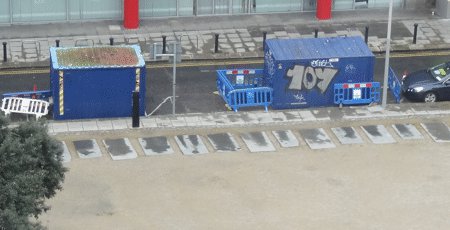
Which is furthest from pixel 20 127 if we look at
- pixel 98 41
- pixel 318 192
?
pixel 98 41

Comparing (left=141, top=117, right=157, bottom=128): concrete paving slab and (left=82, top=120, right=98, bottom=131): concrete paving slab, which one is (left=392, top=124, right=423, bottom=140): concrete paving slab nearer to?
(left=141, top=117, right=157, bottom=128): concrete paving slab

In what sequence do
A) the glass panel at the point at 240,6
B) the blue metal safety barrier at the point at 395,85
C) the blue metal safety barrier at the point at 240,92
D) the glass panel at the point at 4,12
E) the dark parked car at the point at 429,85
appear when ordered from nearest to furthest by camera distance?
1. the blue metal safety barrier at the point at 240,92
2. the dark parked car at the point at 429,85
3. the blue metal safety barrier at the point at 395,85
4. the glass panel at the point at 4,12
5. the glass panel at the point at 240,6

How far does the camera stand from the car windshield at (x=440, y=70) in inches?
1988

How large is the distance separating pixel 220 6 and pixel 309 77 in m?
10.6

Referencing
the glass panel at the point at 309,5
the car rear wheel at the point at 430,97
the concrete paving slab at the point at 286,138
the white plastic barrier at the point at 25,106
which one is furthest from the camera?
the glass panel at the point at 309,5

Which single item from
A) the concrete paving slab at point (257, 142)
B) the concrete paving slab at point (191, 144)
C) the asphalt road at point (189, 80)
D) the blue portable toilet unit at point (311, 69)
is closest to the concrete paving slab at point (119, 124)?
the asphalt road at point (189, 80)

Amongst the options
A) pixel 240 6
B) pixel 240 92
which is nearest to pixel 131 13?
pixel 240 6

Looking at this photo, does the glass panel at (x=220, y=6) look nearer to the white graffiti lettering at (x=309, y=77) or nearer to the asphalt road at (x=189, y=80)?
the asphalt road at (x=189, y=80)

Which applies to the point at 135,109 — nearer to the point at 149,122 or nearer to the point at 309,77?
the point at 149,122

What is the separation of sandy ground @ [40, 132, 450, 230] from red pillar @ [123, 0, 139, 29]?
1318cm

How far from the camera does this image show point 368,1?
6028 cm

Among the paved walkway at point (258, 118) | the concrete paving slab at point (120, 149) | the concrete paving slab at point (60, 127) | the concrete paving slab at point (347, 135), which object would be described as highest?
the paved walkway at point (258, 118)

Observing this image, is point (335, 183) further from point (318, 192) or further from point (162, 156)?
point (162, 156)

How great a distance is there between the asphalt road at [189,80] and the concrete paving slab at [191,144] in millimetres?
2696
